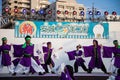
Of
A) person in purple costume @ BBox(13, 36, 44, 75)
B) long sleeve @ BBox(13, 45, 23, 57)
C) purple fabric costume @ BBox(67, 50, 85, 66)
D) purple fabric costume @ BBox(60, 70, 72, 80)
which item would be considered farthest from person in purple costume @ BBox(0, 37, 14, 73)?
purple fabric costume @ BBox(60, 70, 72, 80)

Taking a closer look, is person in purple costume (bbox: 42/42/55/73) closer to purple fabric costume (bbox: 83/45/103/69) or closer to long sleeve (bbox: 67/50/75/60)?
long sleeve (bbox: 67/50/75/60)

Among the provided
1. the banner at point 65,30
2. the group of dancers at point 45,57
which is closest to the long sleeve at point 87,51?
the group of dancers at point 45,57

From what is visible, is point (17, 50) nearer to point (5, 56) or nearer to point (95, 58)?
point (5, 56)

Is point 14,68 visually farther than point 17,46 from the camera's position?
No

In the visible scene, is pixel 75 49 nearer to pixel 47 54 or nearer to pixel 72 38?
pixel 72 38

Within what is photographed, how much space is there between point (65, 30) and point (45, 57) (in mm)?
1805

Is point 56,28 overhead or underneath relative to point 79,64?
overhead

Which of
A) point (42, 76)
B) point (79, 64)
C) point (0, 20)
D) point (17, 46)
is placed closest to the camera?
point (42, 76)

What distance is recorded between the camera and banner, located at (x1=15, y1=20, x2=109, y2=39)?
47.1 feet

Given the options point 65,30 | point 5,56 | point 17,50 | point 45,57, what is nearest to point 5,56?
point 5,56

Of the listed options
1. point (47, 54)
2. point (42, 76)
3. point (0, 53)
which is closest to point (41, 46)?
point (47, 54)

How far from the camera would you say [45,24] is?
14.5 meters

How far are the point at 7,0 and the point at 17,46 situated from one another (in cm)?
4866

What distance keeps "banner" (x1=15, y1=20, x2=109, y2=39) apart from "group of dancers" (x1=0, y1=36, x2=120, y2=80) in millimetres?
808
